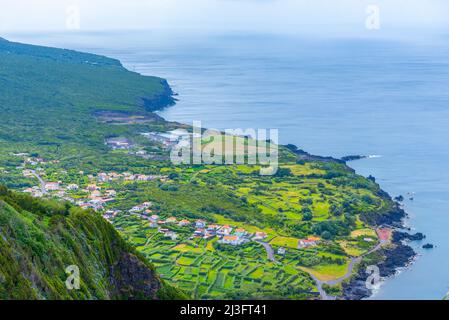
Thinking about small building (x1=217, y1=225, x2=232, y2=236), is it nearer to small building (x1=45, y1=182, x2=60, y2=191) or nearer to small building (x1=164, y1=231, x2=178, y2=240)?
small building (x1=164, y1=231, x2=178, y2=240)

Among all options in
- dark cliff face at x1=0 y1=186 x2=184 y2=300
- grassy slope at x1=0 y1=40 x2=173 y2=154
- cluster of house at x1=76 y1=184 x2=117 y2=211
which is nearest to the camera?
dark cliff face at x1=0 y1=186 x2=184 y2=300

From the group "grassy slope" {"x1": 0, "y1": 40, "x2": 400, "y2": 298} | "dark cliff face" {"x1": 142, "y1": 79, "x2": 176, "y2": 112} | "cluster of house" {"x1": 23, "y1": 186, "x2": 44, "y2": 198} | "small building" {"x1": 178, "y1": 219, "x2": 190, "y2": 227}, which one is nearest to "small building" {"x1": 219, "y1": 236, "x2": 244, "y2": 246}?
"grassy slope" {"x1": 0, "y1": 40, "x2": 400, "y2": 298}

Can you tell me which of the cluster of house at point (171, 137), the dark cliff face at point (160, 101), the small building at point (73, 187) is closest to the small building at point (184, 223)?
the small building at point (73, 187)

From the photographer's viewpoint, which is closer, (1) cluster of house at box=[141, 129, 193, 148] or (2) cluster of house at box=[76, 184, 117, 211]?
(2) cluster of house at box=[76, 184, 117, 211]

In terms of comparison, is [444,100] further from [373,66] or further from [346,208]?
[346,208]

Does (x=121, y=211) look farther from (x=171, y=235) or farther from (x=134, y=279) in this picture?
(x=134, y=279)
